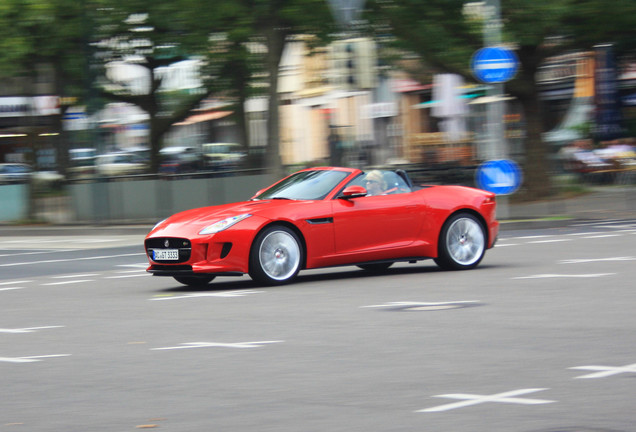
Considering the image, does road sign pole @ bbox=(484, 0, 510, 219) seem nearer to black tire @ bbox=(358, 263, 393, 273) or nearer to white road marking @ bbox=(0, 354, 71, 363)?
black tire @ bbox=(358, 263, 393, 273)

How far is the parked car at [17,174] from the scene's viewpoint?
28266 mm

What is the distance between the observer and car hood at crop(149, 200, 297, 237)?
38.7 feet

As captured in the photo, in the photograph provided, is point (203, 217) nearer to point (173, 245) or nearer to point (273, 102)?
point (173, 245)

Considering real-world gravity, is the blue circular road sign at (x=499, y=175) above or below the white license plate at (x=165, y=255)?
above

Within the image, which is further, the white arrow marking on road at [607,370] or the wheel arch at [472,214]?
the wheel arch at [472,214]

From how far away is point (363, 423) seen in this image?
5.36 m

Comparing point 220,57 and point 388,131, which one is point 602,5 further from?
point 220,57

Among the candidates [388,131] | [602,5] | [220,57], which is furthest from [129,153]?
[602,5]

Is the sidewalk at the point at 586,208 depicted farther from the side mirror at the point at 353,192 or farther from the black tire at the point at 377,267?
the side mirror at the point at 353,192

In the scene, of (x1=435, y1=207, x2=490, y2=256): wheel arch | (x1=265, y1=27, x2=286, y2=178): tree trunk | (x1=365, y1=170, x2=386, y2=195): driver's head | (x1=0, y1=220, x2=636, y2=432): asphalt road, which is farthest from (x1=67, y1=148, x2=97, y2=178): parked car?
(x1=435, y1=207, x2=490, y2=256): wheel arch

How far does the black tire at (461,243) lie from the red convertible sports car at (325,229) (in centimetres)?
1

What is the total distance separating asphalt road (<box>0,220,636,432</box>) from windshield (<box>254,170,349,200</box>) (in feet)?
3.18

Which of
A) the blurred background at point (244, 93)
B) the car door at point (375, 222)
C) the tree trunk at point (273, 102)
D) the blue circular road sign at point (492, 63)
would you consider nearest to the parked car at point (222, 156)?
the blurred background at point (244, 93)

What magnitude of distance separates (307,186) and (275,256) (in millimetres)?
1140
